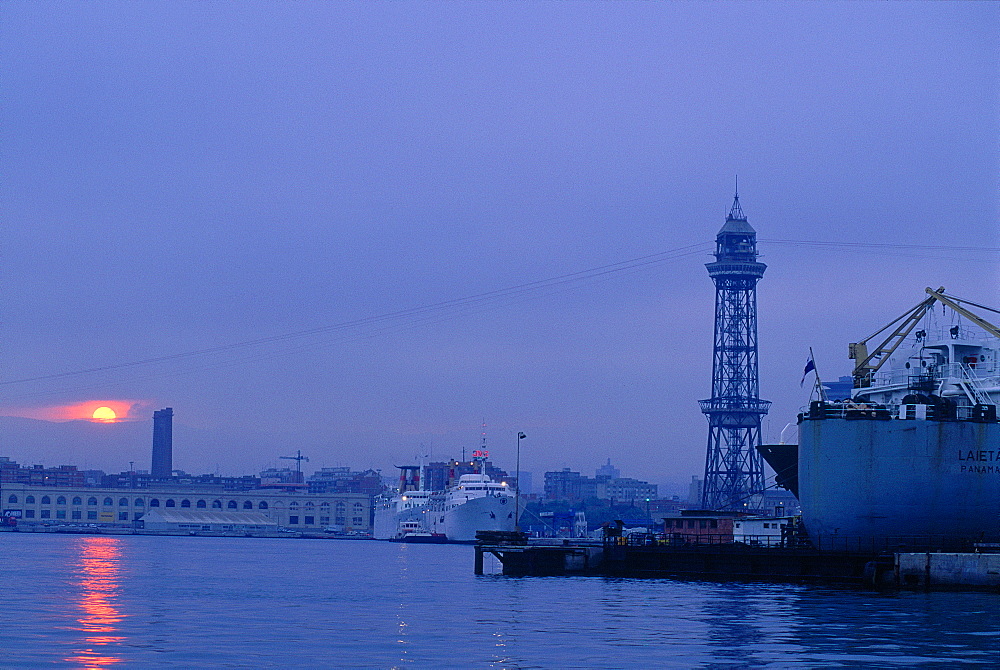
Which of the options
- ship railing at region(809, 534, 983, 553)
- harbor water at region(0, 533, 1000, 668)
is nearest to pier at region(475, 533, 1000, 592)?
ship railing at region(809, 534, 983, 553)

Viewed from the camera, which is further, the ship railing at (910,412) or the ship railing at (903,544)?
the ship railing at (910,412)

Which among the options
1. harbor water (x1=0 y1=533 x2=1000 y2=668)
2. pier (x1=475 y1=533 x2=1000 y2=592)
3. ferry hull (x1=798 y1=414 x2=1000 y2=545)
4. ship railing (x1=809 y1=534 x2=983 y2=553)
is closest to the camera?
harbor water (x1=0 y1=533 x2=1000 y2=668)

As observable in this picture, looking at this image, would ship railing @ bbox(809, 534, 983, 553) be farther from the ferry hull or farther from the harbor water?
the harbor water

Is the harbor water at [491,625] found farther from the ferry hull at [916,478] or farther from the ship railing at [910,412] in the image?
the ship railing at [910,412]

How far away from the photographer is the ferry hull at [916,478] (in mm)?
68562

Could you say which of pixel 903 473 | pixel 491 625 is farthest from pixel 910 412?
pixel 491 625

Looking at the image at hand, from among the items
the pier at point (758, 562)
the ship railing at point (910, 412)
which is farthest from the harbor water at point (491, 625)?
the ship railing at point (910, 412)

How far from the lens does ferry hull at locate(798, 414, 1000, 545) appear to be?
225ft

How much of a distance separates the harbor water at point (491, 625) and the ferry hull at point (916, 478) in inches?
206

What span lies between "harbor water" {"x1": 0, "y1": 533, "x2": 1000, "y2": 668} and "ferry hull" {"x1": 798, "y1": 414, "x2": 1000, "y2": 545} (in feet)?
17.1

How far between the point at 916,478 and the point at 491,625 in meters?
28.7

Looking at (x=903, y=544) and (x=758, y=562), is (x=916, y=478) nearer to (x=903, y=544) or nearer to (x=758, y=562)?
(x=903, y=544)

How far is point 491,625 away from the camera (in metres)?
50.2

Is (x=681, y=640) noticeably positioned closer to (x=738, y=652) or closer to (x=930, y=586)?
(x=738, y=652)
